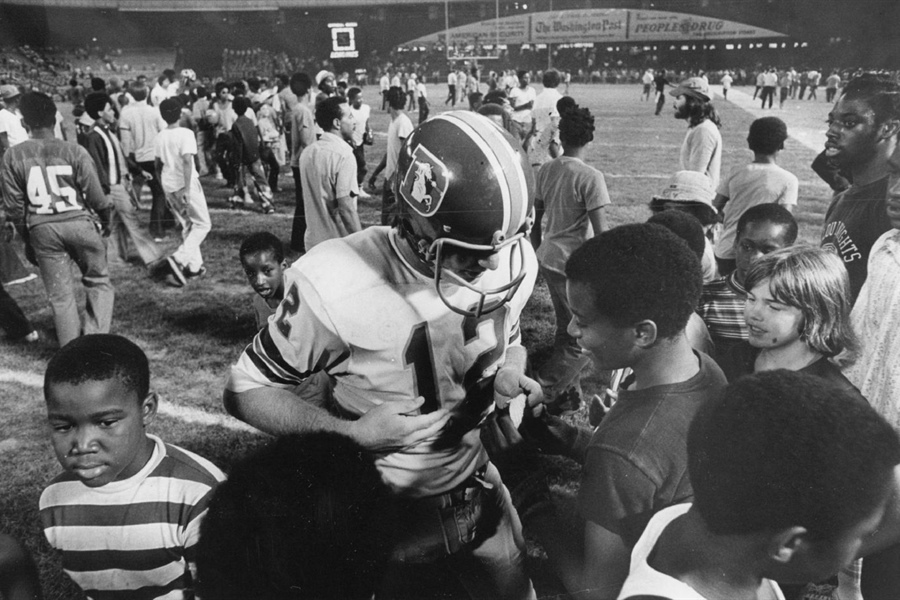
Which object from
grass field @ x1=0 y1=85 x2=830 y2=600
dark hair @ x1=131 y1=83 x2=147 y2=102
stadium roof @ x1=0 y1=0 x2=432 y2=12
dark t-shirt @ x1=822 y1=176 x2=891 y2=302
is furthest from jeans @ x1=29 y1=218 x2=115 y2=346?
dark t-shirt @ x1=822 y1=176 x2=891 y2=302

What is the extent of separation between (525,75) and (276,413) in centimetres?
668

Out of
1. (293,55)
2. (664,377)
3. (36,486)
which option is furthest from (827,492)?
(293,55)

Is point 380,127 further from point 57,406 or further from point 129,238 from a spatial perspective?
point 57,406

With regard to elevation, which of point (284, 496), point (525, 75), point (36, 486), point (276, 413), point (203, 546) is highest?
point (525, 75)

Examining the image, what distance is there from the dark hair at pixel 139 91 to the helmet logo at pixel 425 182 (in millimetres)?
5591

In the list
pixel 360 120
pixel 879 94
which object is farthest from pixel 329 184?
pixel 360 120

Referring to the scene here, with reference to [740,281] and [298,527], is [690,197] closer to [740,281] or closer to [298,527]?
[740,281]

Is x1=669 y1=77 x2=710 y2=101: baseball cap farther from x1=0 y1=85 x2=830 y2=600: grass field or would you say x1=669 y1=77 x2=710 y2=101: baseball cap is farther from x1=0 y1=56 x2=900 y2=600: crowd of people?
x1=0 y1=56 x2=900 y2=600: crowd of people

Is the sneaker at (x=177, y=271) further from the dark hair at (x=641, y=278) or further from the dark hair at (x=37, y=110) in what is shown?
the dark hair at (x=641, y=278)

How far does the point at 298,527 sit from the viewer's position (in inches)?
47.4

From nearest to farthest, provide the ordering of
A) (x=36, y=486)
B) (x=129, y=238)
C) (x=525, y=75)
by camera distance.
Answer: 1. (x=36, y=486)
2. (x=129, y=238)
3. (x=525, y=75)

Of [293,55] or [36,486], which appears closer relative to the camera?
[36,486]

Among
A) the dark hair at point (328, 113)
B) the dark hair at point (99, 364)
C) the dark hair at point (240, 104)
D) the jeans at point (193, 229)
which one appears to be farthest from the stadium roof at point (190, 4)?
the dark hair at point (240, 104)

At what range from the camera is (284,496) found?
4.17ft
